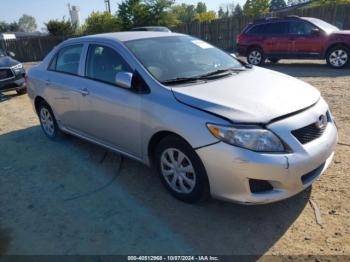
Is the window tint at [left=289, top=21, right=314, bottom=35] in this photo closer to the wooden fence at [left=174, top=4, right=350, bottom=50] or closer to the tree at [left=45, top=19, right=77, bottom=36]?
the wooden fence at [left=174, top=4, right=350, bottom=50]

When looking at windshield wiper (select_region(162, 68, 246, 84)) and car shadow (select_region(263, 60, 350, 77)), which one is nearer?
windshield wiper (select_region(162, 68, 246, 84))

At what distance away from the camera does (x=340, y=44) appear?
11148 mm

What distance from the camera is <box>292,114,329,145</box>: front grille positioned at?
10.3 feet

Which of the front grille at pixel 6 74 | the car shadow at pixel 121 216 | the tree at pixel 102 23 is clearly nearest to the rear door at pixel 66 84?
the car shadow at pixel 121 216

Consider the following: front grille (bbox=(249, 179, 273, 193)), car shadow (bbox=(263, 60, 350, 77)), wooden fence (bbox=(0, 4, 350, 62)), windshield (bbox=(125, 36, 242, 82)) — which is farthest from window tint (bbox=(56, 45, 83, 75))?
wooden fence (bbox=(0, 4, 350, 62))

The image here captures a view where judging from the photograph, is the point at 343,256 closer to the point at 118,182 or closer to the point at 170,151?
the point at 170,151

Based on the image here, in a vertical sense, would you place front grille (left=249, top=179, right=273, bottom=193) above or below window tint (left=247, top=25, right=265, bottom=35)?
below

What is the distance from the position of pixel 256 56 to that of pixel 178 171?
1071 centimetres

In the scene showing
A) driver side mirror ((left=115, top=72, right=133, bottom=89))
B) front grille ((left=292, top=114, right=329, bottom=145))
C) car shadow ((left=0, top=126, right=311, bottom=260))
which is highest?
driver side mirror ((left=115, top=72, right=133, bottom=89))

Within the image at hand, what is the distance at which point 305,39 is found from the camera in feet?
38.8

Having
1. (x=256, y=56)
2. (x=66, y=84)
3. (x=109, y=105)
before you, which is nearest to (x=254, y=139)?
(x=109, y=105)

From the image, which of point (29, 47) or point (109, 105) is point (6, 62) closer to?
point (109, 105)

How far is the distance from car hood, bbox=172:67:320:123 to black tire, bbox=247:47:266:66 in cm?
959

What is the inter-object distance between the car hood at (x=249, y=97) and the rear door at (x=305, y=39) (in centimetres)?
850
